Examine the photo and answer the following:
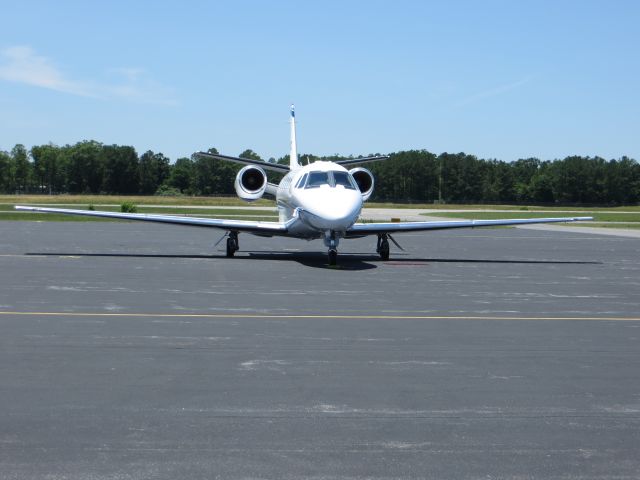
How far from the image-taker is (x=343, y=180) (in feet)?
69.6

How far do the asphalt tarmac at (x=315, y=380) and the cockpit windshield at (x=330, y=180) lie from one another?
5598 millimetres

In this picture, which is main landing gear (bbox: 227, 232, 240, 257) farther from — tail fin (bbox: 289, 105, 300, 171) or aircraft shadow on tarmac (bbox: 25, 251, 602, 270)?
tail fin (bbox: 289, 105, 300, 171)

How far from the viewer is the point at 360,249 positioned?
28.4 metres

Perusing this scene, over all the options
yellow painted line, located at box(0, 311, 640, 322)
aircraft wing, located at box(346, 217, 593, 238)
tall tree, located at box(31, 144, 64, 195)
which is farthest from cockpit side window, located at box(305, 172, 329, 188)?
tall tree, located at box(31, 144, 64, 195)

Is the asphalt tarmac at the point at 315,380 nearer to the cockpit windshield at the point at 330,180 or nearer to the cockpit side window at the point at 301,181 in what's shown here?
the cockpit windshield at the point at 330,180

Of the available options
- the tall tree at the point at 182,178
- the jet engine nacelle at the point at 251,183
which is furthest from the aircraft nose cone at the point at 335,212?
the tall tree at the point at 182,178

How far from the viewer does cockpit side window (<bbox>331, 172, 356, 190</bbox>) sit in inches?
829

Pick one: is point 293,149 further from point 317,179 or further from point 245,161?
point 317,179

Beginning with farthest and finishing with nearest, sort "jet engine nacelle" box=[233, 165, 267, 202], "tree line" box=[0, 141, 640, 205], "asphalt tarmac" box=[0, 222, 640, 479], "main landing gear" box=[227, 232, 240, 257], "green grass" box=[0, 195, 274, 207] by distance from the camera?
1. "tree line" box=[0, 141, 640, 205]
2. "green grass" box=[0, 195, 274, 207]
3. "jet engine nacelle" box=[233, 165, 267, 202]
4. "main landing gear" box=[227, 232, 240, 257]
5. "asphalt tarmac" box=[0, 222, 640, 479]

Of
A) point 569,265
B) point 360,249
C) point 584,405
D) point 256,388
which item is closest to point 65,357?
point 256,388

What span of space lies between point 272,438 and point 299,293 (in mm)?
8815

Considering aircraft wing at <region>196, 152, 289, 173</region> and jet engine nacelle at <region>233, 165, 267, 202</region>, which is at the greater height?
aircraft wing at <region>196, 152, 289, 173</region>

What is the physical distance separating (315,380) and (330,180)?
1395cm

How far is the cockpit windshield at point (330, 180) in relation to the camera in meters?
21.1
